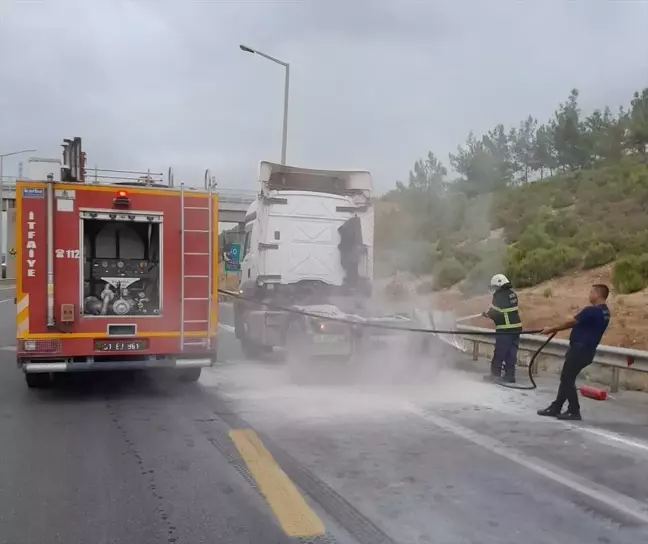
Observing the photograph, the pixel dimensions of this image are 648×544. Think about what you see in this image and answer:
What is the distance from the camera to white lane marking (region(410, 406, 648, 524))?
4.93 meters

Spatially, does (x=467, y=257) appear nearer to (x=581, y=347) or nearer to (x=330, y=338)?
(x=330, y=338)

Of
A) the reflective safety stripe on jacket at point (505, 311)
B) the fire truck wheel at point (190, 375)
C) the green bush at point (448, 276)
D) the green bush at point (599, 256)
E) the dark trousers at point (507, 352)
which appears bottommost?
the fire truck wheel at point (190, 375)

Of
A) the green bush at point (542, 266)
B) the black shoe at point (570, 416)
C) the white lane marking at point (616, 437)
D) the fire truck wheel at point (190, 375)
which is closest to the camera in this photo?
the white lane marking at point (616, 437)

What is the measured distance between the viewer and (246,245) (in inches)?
521

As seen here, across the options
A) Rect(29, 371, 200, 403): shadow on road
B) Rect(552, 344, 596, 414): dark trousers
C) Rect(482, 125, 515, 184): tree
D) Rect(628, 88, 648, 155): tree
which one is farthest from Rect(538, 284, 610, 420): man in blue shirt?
Rect(482, 125, 515, 184): tree

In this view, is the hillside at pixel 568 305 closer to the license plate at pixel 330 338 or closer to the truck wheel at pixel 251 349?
the license plate at pixel 330 338

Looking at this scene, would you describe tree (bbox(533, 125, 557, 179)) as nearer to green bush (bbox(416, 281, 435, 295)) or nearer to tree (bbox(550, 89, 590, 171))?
tree (bbox(550, 89, 590, 171))

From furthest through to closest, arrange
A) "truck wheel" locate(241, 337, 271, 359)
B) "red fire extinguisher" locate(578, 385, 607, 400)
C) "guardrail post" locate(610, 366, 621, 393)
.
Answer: "truck wheel" locate(241, 337, 271, 359)
"guardrail post" locate(610, 366, 621, 393)
"red fire extinguisher" locate(578, 385, 607, 400)

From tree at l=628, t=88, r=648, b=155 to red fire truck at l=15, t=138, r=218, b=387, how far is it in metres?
36.9

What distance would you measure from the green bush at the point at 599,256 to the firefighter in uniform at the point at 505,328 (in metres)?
13.8

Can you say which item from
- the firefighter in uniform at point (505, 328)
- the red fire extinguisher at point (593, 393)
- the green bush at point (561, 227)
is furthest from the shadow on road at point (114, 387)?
the green bush at point (561, 227)

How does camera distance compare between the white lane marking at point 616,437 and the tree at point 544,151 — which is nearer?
the white lane marking at point 616,437

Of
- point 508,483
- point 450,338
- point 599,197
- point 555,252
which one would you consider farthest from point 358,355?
point 599,197

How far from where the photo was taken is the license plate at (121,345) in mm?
8547
